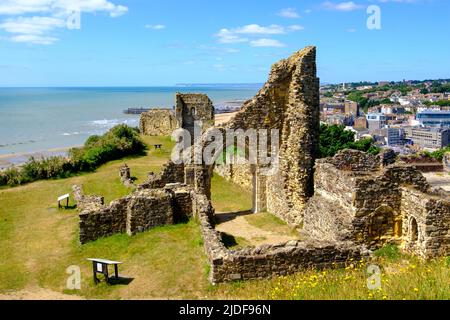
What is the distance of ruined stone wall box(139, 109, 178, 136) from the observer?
51.1 m

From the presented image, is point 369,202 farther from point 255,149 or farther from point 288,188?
point 255,149

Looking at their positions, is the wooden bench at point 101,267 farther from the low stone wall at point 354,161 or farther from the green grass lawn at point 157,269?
the low stone wall at point 354,161

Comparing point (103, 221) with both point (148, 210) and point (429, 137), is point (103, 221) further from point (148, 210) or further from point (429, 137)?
point (429, 137)

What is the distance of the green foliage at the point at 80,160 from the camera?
1127 inches

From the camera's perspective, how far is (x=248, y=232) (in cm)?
1667

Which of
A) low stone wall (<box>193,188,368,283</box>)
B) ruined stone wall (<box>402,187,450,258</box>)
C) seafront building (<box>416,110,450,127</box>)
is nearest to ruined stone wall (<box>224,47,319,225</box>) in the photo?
ruined stone wall (<box>402,187,450,258</box>)

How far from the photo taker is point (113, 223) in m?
15.2

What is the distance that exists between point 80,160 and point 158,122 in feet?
64.9

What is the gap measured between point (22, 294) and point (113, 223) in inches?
161

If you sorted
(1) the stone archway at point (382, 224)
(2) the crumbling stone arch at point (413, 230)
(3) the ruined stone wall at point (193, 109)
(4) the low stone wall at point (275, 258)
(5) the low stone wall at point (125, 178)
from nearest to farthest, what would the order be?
(4) the low stone wall at point (275, 258), (2) the crumbling stone arch at point (413, 230), (1) the stone archway at point (382, 224), (5) the low stone wall at point (125, 178), (3) the ruined stone wall at point (193, 109)

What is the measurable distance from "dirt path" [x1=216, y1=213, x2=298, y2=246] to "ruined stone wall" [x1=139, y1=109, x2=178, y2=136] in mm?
33229

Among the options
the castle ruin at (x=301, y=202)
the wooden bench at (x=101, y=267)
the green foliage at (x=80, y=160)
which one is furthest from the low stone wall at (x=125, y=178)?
the wooden bench at (x=101, y=267)

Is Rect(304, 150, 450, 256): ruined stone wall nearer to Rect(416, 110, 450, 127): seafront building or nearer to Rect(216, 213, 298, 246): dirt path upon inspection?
Rect(216, 213, 298, 246): dirt path

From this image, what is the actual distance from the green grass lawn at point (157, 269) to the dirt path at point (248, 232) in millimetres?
870
